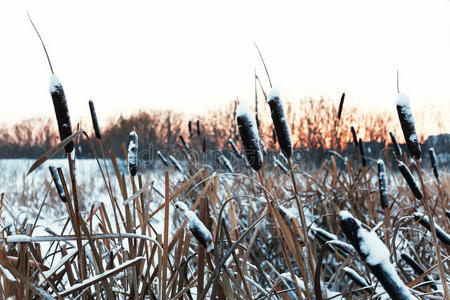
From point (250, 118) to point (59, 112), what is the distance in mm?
222

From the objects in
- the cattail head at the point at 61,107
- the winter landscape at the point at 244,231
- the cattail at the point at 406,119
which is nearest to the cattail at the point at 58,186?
the winter landscape at the point at 244,231

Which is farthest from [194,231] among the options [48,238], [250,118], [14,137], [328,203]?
[14,137]

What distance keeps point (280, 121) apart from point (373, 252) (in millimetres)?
238

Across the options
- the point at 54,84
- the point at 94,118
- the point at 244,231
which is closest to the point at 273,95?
the point at 54,84

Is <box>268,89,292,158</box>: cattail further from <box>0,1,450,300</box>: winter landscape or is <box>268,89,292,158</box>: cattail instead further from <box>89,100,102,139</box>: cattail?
<box>89,100,102,139</box>: cattail

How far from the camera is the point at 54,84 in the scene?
1.48 feet

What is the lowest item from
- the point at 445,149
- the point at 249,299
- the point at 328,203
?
the point at 445,149

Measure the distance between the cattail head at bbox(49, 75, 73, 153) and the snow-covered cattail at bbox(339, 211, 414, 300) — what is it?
344 mm

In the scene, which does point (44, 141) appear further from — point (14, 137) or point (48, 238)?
point (48, 238)

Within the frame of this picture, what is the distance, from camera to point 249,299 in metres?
0.59

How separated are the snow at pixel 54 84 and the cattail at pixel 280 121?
0.24 meters

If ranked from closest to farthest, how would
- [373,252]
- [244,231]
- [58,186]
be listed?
[373,252] → [58,186] → [244,231]

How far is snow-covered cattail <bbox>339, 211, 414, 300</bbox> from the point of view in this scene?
9.3 inches

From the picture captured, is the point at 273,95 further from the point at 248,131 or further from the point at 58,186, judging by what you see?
the point at 58,186
